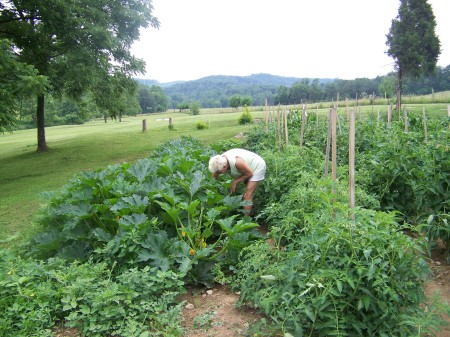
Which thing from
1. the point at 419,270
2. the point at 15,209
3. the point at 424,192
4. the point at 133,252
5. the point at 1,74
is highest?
the point at 1,74

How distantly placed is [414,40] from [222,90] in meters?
85.9

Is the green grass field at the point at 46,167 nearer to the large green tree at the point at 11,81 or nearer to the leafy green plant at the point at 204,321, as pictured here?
the large green tree at the point at 11,81

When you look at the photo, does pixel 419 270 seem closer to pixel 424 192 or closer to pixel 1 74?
pixel 424 192

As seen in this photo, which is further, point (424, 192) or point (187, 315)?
point (424, 192)

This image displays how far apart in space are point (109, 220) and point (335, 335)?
329 centimetres

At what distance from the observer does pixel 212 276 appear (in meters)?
4.25

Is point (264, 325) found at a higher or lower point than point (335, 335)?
lower

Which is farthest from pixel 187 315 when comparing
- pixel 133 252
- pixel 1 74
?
pixel 1 74

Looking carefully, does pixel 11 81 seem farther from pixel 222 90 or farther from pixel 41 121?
pixel 222 90

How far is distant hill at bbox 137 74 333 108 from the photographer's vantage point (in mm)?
86950

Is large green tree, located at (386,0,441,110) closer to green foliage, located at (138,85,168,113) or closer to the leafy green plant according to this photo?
the leafy green plant

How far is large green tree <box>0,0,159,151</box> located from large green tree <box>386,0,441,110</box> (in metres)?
20.5

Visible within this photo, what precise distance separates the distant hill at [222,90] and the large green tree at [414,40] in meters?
43.0

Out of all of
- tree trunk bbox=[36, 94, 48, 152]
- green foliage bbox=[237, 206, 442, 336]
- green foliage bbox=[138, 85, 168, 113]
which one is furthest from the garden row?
green foliage bbox=[138, 85, 168, 113]
